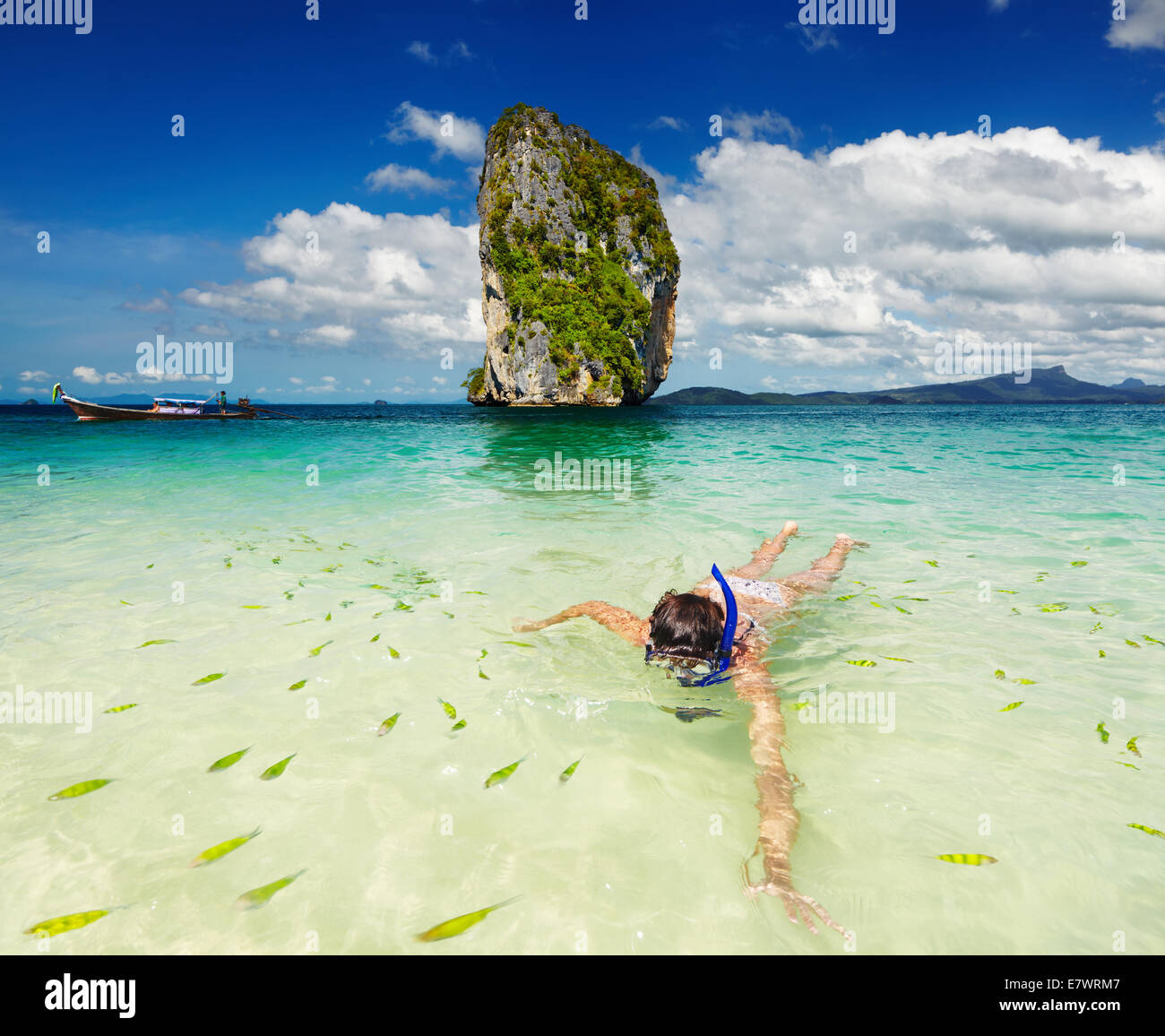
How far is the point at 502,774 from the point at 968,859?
2271 mm

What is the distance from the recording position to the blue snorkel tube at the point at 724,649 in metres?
3.74

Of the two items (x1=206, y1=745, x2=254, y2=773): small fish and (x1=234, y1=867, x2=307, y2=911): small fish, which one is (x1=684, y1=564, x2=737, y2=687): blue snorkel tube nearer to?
(x1=234, y1=867, x2=307, y2=911): small fish

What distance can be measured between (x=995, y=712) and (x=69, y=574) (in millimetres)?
8855

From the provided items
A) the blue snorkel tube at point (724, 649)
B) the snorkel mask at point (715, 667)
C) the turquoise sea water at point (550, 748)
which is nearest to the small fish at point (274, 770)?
the turquoise sea water at point (550, 748)

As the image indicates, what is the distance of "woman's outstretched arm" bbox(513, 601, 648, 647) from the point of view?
182 inches

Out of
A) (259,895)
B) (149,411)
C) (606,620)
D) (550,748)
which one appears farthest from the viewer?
(149,411)

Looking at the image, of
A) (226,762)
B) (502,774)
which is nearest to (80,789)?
(226,762)

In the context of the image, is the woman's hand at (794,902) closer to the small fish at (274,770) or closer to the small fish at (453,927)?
the small fish at (453,927)

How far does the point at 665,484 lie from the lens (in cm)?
1264

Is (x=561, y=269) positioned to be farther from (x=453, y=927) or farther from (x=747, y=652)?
(x=453, y=927)

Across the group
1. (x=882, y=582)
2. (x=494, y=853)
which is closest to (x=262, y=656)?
(x=494, y=853)

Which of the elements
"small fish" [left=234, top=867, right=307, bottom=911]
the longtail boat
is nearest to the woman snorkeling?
"small fish" [left=234, top=867, right=307, bottom=911]

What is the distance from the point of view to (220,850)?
2.41 meters
